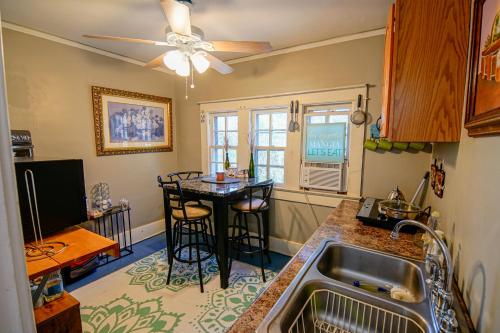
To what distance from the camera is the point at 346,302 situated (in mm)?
1033

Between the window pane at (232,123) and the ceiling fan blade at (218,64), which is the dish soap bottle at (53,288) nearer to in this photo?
the ceiling fan blade at (218,64)

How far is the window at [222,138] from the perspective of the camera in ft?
11.0

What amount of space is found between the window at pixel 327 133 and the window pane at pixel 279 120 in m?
0.30

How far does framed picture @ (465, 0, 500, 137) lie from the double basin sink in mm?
684

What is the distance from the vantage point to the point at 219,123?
137 inches

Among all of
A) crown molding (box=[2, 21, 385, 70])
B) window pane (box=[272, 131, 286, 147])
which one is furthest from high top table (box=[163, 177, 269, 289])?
crown molding (box=[2, 21, 385, 70])

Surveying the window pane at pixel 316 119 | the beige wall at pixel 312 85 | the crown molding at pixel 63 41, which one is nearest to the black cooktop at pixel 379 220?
the beige wall at pixel 312 85

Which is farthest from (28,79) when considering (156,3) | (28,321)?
(28,321)

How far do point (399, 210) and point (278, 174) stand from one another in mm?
1569

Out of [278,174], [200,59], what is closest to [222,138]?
[278,174]

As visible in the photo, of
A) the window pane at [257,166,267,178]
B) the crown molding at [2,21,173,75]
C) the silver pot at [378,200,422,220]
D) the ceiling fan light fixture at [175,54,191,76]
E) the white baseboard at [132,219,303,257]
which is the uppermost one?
the crown molding at [2,21,173,75]

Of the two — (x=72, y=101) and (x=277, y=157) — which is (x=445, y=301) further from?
(x=72, y=101)

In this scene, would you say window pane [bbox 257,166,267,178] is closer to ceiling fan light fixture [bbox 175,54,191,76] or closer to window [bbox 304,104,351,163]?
window [bbox 304,104,351,163]

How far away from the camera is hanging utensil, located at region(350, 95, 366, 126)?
238cm
